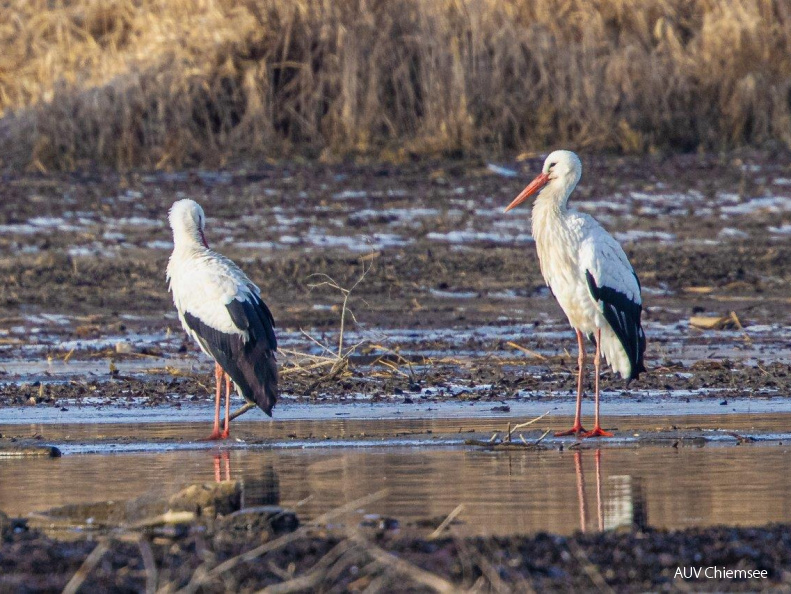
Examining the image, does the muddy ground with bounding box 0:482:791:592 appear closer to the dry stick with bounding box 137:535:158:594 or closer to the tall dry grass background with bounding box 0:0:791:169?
the dry stick with bounding box 137:535:158:594

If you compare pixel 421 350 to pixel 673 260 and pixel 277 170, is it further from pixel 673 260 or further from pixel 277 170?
pixel 277 170

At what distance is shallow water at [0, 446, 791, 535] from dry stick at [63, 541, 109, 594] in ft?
4.05

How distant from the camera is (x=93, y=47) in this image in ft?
70.2

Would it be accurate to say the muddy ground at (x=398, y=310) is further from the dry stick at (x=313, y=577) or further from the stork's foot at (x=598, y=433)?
the stork's foot at (x=598, y=433)

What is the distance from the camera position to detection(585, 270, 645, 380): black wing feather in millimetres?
9938

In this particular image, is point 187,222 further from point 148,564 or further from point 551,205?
point 148,564

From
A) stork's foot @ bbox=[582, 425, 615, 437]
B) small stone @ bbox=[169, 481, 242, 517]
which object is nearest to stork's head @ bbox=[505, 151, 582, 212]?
stork's foot @ bbox=[582, 425, 615, 437]

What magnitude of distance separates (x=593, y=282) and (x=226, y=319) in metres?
2.29

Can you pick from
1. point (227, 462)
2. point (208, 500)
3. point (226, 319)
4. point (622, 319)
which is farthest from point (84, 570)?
point (622, 319)

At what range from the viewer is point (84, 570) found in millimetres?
5121

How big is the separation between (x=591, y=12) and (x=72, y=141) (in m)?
7.01

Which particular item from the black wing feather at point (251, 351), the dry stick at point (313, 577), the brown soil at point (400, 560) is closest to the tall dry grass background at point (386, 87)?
the black wing feather at point (251, 351)

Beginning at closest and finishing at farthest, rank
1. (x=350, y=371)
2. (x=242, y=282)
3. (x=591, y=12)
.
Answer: (x=242, y=282)
(x=350, y=371)
(x=591, y=12)

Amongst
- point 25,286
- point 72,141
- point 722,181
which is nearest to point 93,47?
point 72,141
